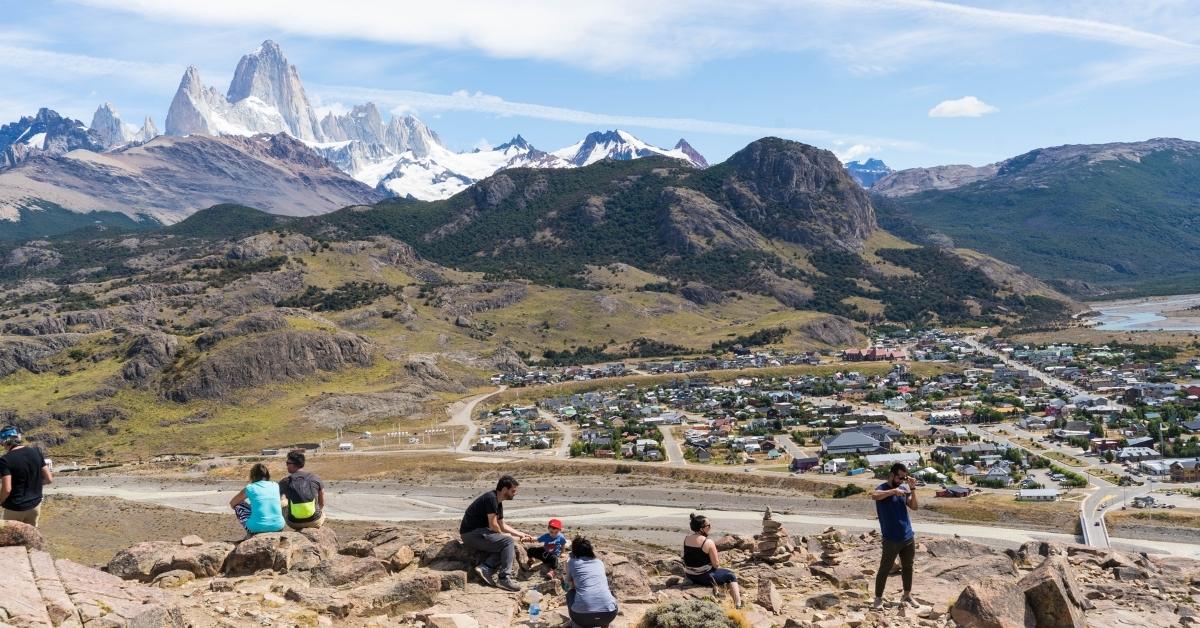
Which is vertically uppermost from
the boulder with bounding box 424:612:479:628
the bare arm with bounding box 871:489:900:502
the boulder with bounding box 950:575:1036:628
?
the bare arm with bounding box 871:489:900:502

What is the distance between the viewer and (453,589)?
18641 mm

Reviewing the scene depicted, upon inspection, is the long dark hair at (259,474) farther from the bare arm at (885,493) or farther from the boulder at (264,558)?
the bare arm at (885,493)

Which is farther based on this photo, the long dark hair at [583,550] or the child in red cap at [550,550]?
the child in red cap at [550,550]

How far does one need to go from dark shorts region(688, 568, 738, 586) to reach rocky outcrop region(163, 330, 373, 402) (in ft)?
414

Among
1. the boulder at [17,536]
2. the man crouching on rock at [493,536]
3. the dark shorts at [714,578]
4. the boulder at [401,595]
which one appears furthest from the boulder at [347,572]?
the dark shorts at [714,578]

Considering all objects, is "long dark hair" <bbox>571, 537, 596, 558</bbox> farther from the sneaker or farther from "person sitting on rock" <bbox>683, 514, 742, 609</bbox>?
the sneaker

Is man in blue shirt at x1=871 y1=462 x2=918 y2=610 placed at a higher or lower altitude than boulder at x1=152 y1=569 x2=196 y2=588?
higher

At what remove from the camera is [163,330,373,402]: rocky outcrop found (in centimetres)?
13100

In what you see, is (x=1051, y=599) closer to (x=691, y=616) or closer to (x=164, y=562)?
(x=691, y=616)

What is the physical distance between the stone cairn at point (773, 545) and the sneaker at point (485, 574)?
921cm

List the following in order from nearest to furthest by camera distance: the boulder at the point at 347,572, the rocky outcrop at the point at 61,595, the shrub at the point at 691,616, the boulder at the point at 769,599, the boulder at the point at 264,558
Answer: the rocky outcrop at the point at 61,595, the shrub at the point at 691,616, the boulder at the point at 769,599, the boulder at the point at 347,572, the boulder at the point at 264,558

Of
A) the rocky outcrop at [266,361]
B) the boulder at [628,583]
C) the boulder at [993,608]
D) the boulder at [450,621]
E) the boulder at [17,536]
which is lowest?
the rocky outcrop at [266,361]

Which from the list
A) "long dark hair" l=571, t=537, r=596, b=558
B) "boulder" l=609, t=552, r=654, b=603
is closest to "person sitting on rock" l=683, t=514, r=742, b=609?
"boulder" l=609, t=552, r=654, b=603

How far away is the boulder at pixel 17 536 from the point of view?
15.7 m
